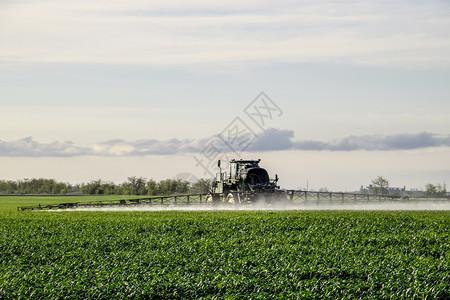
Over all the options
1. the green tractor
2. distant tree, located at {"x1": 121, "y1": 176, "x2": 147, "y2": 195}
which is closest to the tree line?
distant tree, located at {"x1": 121, "y1": 176, "x2": 147, "y2": 195}

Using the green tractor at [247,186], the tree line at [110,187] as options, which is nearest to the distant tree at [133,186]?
the tree line at [110,187]

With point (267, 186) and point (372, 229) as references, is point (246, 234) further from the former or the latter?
point (267, 186)

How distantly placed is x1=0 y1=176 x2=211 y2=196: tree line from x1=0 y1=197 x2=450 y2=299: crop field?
66.1 m

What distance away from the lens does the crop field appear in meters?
13.1

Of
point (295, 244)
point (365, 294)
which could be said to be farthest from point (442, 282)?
point (295, 244)

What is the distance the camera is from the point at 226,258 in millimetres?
17391

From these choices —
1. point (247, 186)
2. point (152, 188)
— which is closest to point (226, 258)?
point (247, 186)

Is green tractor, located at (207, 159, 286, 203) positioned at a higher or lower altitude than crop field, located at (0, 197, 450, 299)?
higher

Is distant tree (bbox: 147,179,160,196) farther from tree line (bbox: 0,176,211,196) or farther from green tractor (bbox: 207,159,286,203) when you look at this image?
green tractor (bbox: 207,159,286,203)

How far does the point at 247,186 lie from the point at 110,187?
7938cm

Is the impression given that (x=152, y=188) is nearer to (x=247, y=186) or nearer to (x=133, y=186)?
(x=133, y=186)

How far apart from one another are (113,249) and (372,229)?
39.3 ft

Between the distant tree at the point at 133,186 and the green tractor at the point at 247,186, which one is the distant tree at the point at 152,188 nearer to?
the distant tree at the point at 133,186

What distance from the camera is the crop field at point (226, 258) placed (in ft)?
43.0
